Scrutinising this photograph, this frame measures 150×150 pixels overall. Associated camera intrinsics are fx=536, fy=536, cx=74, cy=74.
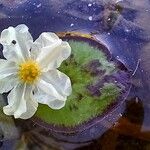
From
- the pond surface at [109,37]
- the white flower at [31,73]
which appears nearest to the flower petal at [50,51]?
the white flower at [31,73]

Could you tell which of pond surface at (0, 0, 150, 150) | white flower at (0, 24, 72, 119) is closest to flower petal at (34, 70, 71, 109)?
white flower at (0, 24, 72, 119)

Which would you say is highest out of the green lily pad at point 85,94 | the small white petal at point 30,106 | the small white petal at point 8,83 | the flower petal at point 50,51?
the flower petal at point 50,51

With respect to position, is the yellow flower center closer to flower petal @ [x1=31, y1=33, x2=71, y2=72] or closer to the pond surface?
flower petal @ [x1=31, y1=33, x2=71, y2=72]

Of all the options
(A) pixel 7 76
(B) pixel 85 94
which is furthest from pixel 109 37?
(A) pixel 7 76

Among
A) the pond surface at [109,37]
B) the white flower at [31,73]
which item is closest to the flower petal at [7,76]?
the white flower at [31,73]

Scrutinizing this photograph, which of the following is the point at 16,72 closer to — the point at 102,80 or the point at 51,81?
the point at 51,81

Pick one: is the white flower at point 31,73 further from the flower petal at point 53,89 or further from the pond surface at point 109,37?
the pond surface at point 109,37

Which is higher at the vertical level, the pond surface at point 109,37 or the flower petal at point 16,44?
the flower petal at point 16,44
